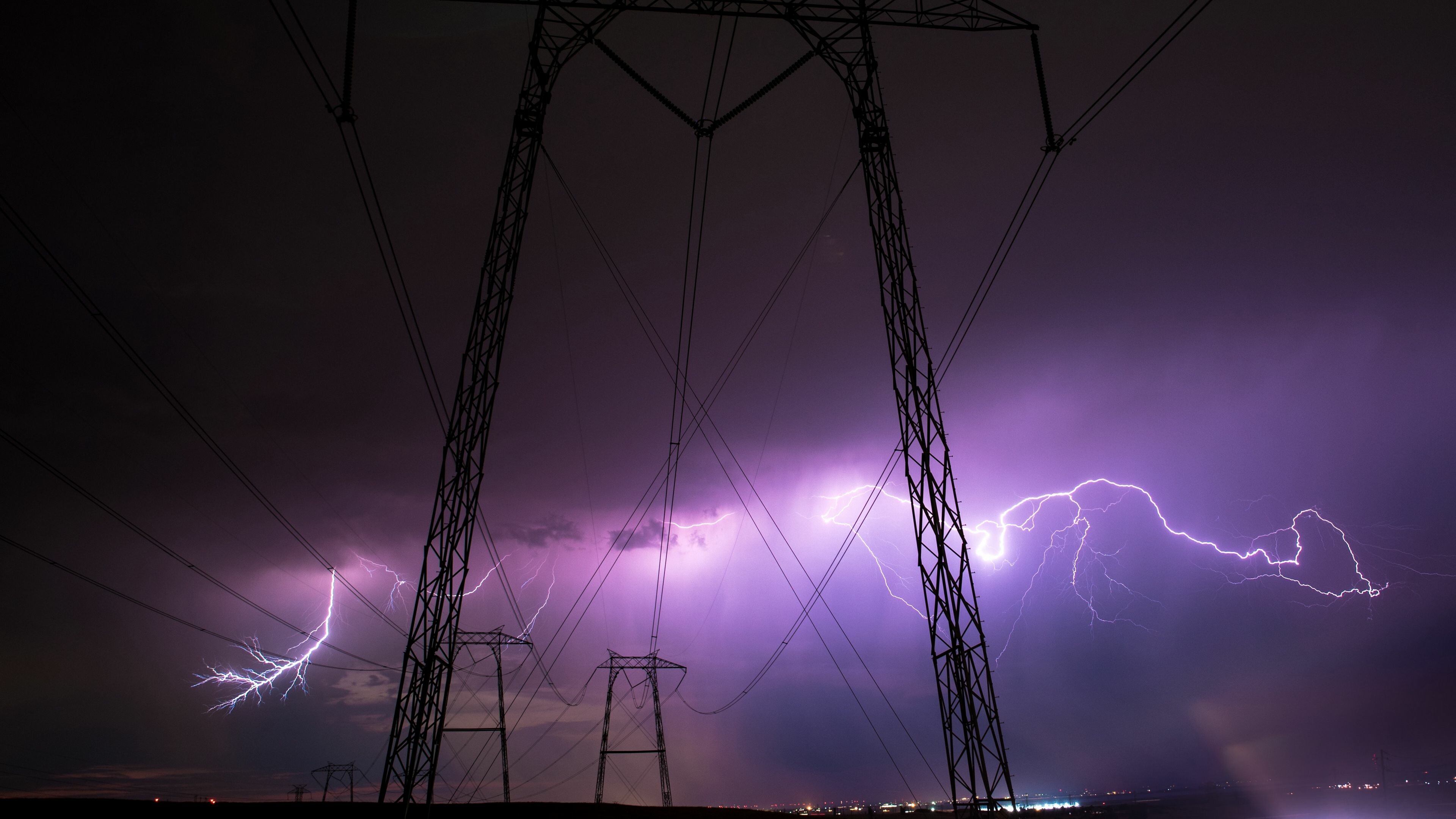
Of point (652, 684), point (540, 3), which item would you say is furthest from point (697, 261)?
point (652, 684)

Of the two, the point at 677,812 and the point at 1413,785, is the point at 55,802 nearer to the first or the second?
the point at 677,812

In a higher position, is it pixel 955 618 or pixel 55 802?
pixel 955 618

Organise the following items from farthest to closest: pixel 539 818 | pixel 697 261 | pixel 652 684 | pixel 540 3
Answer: pixel 652 684
pixel 697 261
pixel 539 818
pixel 540 3

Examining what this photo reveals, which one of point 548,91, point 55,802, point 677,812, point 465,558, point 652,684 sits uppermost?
point 548,91

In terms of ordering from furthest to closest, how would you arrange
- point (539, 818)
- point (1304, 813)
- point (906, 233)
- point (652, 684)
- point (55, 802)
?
point (1304, 813)
point (652, 684)
point (539, 818)
point (906, 233)
point (55, 802)

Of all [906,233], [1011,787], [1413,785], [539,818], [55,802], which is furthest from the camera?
[1413,785]

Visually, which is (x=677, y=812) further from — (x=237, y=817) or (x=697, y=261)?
(x=697, y=261)

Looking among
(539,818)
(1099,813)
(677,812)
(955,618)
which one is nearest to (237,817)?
(539,818)

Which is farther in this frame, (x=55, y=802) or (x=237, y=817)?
(x=237, y=817)

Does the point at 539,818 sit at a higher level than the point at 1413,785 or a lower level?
higher
